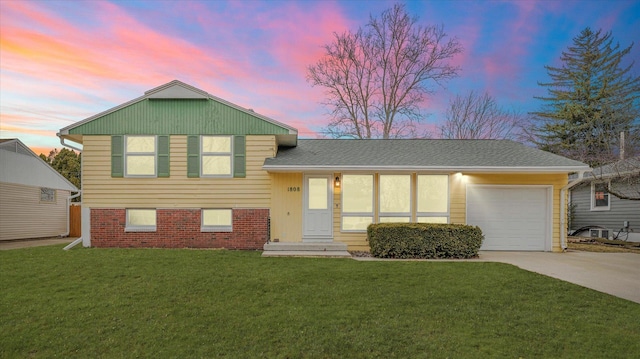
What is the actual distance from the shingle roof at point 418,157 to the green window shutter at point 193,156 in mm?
2255

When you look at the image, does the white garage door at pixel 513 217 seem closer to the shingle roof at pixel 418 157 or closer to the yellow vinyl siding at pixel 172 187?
the shingle roof at pixel 418 157

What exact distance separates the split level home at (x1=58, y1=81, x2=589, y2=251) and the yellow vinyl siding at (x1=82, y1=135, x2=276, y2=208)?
0.03 meters

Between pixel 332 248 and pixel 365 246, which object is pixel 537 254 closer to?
pixel 365 246

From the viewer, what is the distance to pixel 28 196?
16.4 meters

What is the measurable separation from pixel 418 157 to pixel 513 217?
3.64m

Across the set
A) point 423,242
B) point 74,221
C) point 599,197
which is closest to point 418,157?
point 423,242

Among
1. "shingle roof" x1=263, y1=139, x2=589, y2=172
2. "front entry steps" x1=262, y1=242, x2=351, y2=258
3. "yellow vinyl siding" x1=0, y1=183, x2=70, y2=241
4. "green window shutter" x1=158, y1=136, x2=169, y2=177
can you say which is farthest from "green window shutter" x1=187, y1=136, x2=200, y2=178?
"yellow vinyl siding" x1=0, y1=183, x2=70, y2=241

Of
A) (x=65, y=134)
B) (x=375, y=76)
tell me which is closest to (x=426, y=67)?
(x=375, y=76)

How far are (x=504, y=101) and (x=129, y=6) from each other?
23130 millimetres

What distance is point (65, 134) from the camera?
10.9 m

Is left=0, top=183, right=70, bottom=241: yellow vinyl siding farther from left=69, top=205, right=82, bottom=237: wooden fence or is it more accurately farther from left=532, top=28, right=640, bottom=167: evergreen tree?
left=532, top=28, right=640, bottom=167: evergreen tree

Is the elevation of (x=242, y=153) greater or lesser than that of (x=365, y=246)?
greater

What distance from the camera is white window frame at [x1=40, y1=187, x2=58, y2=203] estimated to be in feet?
56.7

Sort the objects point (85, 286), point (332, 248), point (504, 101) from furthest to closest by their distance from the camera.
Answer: point (504, 101) < point (332, 248) < point (85, 286)
